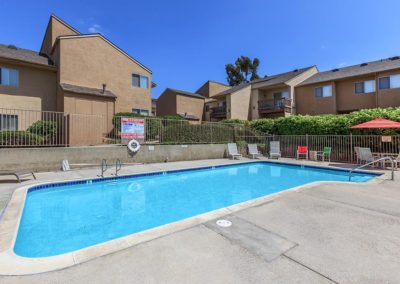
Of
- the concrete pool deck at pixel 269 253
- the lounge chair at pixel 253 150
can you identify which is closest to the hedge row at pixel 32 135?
the concrete pool deck at pixel 269 253

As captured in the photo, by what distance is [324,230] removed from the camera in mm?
3770

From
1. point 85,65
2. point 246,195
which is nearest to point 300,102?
point 246,195

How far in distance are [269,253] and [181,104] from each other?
25029 millimetres

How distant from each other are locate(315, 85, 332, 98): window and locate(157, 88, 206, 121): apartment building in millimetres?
13766

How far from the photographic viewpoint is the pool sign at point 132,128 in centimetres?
1214

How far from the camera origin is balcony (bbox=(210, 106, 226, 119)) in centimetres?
2672

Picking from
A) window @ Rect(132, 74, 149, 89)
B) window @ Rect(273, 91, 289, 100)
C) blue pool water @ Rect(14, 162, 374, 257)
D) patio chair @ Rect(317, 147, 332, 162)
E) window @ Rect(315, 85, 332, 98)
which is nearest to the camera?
blue pool water @ Rect(14, 162, 374, 257)

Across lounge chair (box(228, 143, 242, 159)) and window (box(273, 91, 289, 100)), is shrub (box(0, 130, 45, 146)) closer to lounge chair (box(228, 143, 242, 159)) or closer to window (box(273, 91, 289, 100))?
lounge chair (box(228, 143, 242, 159))

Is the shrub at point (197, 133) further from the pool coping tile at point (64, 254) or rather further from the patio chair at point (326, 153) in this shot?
the pool coping tile at point (64, 254)

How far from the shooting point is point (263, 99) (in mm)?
25859

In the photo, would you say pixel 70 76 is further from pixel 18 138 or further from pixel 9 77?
pixel 18 138

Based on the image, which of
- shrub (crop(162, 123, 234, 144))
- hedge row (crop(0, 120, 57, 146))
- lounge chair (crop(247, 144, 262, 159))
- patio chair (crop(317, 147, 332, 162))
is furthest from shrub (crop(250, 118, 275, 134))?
hedge row (crop(0, 120, 57, 146))

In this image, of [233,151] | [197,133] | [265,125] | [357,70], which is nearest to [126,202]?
→ [197,133]

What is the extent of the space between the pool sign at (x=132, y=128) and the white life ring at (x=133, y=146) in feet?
1.09
